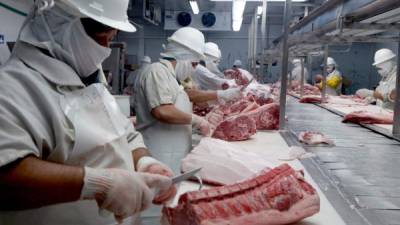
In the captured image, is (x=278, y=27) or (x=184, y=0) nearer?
(x=184, y=0)

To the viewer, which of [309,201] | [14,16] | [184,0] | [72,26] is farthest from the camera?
[184,0]

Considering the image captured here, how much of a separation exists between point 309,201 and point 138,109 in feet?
6.46

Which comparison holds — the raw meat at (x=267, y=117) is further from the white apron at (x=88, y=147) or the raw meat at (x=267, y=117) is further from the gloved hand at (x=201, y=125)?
the white apron at (x=88, y=147)

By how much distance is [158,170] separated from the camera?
173cm

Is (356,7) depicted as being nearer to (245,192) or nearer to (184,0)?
(245,192)

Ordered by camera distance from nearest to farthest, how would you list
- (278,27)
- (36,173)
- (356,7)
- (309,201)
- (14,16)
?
(36,173), (309,201), (356,7), (14,16), (278,27)

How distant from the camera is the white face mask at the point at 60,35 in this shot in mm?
1414

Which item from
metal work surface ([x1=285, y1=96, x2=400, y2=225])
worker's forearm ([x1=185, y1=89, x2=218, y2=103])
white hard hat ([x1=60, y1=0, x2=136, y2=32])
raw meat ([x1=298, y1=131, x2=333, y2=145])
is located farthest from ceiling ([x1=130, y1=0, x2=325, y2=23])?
white hard hat ([x1=60, y1=0, x2=136, y2=32])

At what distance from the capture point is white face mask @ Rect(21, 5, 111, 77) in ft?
4.64

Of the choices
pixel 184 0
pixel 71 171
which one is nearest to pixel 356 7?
pixel 71 171

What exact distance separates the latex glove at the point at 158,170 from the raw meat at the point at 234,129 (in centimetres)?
167

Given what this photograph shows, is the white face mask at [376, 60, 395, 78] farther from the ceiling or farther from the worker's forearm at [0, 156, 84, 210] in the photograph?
the worker's forearm at [0, 156, 84, 210]

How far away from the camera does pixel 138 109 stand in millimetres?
3359

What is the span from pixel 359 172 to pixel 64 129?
6.50 ft
